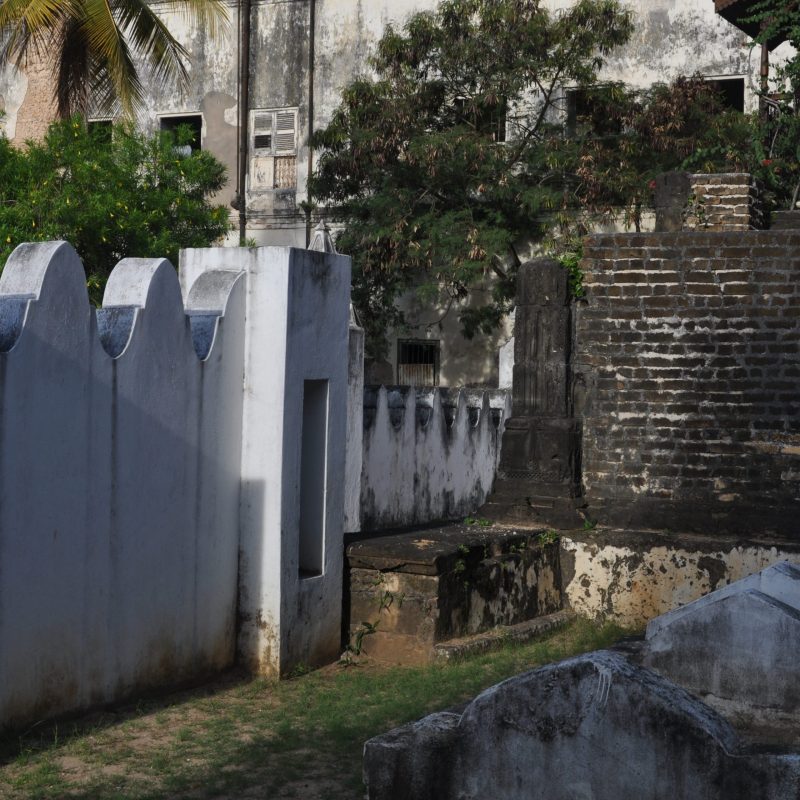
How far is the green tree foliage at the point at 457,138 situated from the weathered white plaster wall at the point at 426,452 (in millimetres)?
4040

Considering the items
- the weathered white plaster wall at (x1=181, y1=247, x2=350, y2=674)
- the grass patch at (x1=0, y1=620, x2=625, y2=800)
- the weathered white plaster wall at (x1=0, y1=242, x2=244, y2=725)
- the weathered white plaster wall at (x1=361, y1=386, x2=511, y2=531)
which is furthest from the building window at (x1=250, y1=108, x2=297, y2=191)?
the grass patch at (x1=0, y1=620, x2=625, y2=800)

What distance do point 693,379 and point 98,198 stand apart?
999 centimetres

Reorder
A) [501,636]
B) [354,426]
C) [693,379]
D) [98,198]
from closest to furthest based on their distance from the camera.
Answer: [501,636] < [693,379] < [354,426] < [98,198]

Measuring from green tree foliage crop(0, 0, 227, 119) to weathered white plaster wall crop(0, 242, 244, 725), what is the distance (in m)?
10.7

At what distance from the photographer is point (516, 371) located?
866 centimetres

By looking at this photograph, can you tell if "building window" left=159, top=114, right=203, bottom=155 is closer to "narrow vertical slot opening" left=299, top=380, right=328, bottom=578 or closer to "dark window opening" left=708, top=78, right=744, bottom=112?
"dark window opening" left=708, top=78, right=744, bottom=112

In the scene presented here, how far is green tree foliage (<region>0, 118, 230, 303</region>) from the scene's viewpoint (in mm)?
15633

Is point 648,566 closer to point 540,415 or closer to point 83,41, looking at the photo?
point 540,415

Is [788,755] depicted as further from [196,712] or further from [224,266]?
[224,266]

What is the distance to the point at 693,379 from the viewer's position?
7.90 metres

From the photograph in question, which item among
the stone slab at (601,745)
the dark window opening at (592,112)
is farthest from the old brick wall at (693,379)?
the dark window opening at (592,112)

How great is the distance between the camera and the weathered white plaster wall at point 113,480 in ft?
16.6

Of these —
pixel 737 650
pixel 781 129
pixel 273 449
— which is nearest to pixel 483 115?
pixel 781 129

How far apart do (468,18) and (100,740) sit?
51.5 feet
